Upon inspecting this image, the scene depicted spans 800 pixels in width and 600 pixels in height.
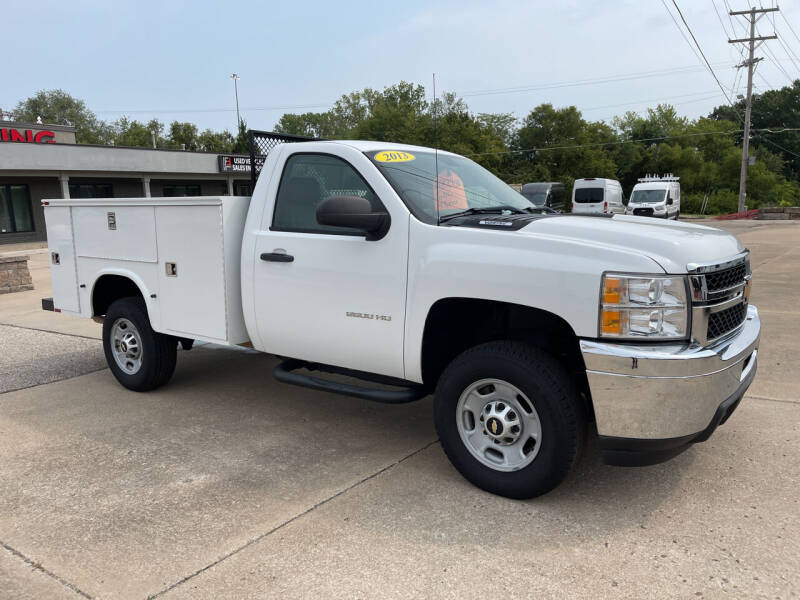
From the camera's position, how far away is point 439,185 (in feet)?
13.3

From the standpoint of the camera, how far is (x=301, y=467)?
3957mm

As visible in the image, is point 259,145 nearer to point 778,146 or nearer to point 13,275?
point 13,275

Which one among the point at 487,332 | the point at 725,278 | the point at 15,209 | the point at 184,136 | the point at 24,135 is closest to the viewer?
the point at 725,278

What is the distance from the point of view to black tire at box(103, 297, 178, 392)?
5238mm

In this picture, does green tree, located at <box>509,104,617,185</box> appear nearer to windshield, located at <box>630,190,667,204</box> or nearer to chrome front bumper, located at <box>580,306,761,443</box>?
windshield, located at <box>630,190,667,204</box>

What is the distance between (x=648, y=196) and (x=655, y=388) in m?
29.9

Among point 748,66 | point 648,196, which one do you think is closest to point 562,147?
point 748,66

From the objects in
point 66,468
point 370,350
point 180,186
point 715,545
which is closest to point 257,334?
point 370,350

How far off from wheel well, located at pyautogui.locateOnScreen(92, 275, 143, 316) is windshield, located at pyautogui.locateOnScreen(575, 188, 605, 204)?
82.9ft

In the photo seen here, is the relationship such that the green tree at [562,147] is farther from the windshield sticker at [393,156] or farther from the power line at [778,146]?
the windshield sticker at [393,156]

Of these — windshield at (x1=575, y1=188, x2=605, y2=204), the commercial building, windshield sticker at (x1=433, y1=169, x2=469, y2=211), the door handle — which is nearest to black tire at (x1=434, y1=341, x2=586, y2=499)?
windshield sticker at (x1=433, y1=169, x2=469, y2=211)

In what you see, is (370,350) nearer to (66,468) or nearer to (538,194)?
(66,468)

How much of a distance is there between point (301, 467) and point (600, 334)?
79.9 inches

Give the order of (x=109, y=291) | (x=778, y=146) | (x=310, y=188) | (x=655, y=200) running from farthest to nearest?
(x=778, y=146)
(x=655, y=200)
(x=109, y=291)
(x=310, y=188)
